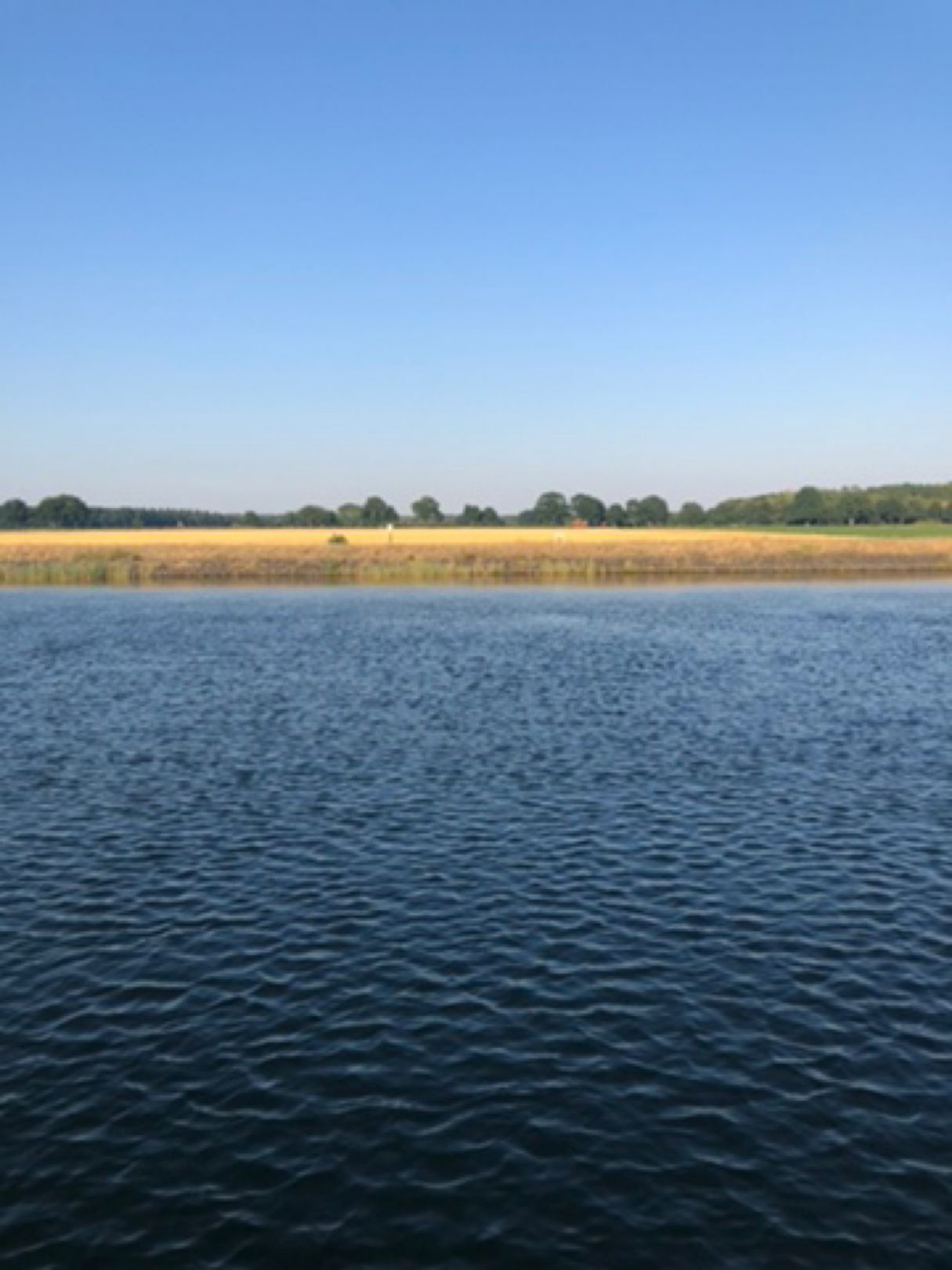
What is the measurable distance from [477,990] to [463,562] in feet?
356

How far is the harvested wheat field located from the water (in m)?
82.4

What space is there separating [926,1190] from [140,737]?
32.6 m

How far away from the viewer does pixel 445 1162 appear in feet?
44.0

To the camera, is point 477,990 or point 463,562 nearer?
point 477,990

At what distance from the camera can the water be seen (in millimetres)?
12492

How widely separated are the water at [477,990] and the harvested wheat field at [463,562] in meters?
82.4

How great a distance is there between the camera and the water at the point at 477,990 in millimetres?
12492

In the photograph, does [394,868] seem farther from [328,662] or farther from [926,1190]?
[328,662]

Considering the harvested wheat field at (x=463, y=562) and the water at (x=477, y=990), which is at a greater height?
the harvested wheat field at (x=463, y=562)

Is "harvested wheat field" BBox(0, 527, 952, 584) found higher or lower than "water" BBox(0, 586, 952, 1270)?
higher

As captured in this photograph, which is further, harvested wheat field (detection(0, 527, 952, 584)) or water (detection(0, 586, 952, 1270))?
harvested wheat field (detection(0, 527, 952, 584))

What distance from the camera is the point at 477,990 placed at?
18.3 metres

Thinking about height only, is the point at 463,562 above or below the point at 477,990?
above

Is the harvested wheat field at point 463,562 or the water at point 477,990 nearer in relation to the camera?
the water at point 477,990
